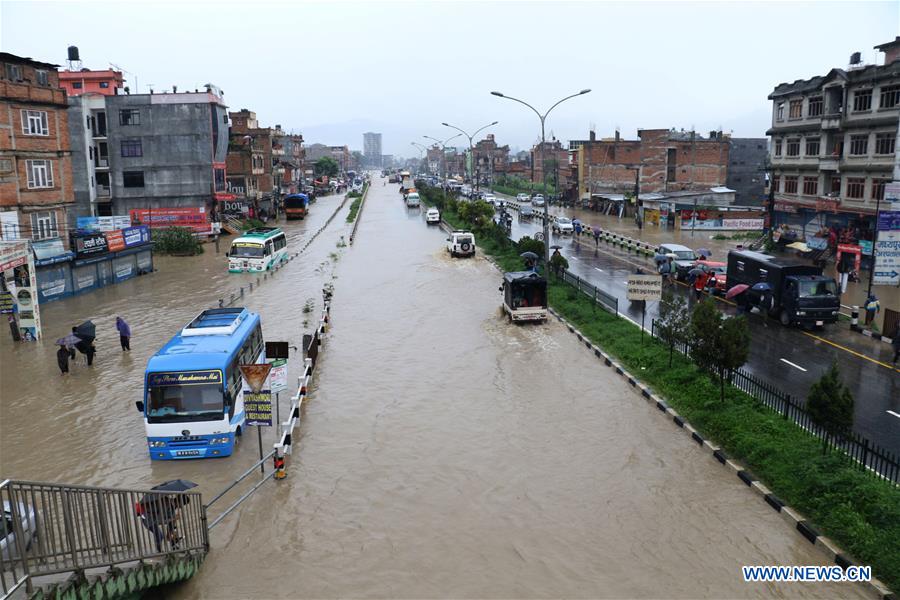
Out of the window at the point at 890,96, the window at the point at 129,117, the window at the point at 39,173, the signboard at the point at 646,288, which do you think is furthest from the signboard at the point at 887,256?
the window at the point at 129,117

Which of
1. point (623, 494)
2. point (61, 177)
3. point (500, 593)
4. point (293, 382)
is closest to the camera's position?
point (500, 593)

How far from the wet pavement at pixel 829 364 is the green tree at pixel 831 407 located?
2.20 meters

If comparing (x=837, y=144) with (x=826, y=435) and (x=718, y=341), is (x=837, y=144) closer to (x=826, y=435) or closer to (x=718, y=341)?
(x=718, y=341)

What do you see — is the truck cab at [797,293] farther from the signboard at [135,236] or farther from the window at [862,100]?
the signboard at [135,236]

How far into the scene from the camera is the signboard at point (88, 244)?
3481 cm

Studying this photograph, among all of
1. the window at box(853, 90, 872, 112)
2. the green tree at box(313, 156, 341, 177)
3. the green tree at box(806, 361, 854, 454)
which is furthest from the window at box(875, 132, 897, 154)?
the green tree at box(313, 156, 341, 177)

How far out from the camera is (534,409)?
18.5 m

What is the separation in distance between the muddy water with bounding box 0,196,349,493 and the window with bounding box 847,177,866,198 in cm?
2992

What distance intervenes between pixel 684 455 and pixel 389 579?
24.5 ft

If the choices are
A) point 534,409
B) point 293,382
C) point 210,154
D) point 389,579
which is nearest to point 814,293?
point 534,409

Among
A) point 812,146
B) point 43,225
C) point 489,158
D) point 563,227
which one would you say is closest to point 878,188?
point 812,146

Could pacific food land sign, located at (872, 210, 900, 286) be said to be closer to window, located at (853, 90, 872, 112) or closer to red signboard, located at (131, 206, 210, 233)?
window, located at (853, 90, 872, 112)

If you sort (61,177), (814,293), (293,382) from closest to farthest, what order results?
(293,382) < (814,293) < (61,177)

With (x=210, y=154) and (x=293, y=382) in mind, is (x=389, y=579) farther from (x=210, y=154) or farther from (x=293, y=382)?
(x=210, y=154)
